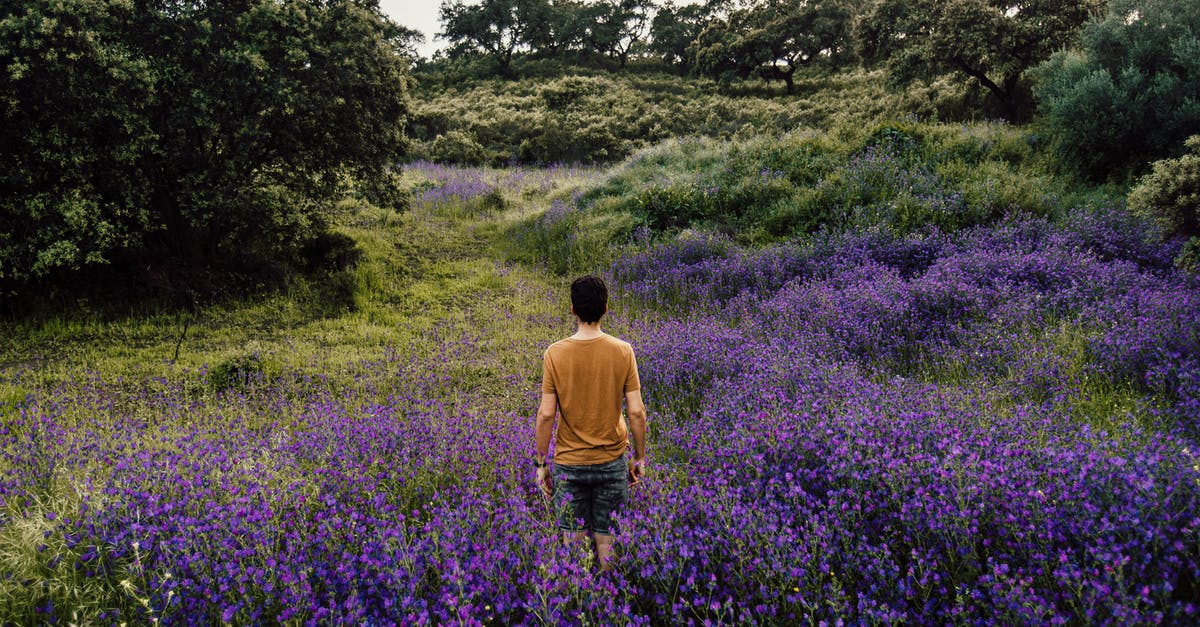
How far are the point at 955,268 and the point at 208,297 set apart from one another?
1010cm

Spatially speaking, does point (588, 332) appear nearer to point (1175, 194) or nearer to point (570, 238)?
point (1175, 194)

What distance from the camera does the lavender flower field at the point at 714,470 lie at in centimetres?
260

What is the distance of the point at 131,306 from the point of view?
8312mm

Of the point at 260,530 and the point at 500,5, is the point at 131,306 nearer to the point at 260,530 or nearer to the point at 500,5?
the point at 260,530

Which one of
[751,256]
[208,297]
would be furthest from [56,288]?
[751,256]

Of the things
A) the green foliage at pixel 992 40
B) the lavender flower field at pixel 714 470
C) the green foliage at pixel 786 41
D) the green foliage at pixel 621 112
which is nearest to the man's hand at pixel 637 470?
the lavender flower field at pixel 714 470

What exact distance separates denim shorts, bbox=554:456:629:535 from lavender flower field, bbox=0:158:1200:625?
177 mm

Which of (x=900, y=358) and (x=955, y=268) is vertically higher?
(x=955, y=268)

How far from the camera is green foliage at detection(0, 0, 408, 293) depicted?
7.26 meters

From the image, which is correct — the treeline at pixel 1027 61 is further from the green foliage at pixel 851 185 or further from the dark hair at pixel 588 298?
the dark hair at pixel 588 298

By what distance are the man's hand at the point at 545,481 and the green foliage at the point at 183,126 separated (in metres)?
7.21

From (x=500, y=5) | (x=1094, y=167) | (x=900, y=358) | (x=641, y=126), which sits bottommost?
(x=900, y=358)

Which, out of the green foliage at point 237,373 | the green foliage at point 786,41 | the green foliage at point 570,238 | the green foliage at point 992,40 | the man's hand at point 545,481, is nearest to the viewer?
the man's hand at point 545,481

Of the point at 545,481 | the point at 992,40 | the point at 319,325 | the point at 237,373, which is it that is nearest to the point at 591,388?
the point at 545,481
